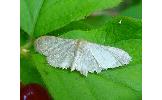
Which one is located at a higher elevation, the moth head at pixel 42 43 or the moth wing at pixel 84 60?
the moth head at pixel 42 43

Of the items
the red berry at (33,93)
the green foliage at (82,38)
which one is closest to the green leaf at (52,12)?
the green foliage at (82,38)

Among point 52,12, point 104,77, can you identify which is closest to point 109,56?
point 104,77

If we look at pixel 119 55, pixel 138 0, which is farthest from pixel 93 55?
pixel 138 0

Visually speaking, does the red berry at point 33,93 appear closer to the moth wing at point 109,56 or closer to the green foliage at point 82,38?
the green foliage at point 82,38

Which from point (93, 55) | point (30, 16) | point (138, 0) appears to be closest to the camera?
point (93, 55)

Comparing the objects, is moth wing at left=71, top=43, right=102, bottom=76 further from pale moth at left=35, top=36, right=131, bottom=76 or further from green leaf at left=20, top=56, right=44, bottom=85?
green leaf at left=20, top=56, right=44, bottom=85
